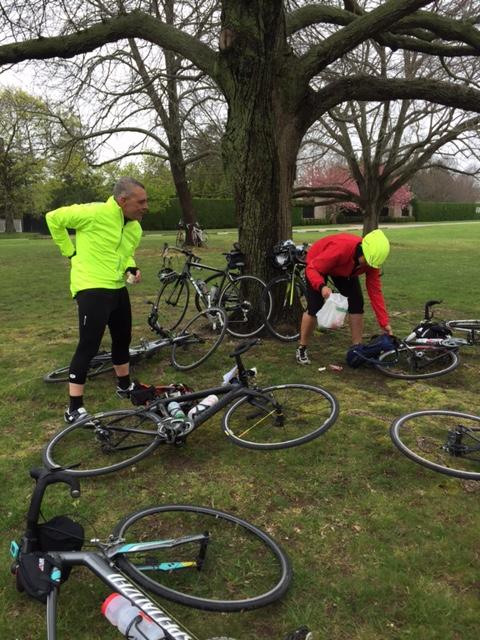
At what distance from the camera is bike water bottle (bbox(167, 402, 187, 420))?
3866 millimetres

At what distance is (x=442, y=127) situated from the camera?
747 inches

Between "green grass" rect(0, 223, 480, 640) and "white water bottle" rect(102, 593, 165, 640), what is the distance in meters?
0.41

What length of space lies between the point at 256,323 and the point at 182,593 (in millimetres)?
4864

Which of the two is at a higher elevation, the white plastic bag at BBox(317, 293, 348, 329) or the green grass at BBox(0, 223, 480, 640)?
the white plastic bag at BBox(317, 293, 348, 329)

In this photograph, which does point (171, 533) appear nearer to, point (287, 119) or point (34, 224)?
point (287, 119)

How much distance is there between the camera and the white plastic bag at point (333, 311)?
5609 millimetres

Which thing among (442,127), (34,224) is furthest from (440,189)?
(442,127)

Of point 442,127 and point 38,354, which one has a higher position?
point 442,127

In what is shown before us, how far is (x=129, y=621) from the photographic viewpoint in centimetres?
206

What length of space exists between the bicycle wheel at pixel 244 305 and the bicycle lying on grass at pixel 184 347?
1.20 ft

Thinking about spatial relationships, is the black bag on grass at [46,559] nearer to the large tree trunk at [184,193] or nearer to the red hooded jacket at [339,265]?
the red hooded jacket at [339,265]

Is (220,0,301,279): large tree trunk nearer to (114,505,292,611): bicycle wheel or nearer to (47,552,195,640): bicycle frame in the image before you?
(114,505,292,611): bicycle wheel

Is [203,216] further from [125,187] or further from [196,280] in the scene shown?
[125,187]

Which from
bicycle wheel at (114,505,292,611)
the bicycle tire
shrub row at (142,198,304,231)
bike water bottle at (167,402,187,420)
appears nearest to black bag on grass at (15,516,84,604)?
bicycle wheel at (114,505,292,611)
